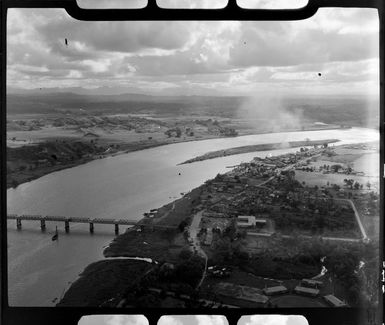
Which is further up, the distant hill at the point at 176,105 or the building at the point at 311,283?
the distant hill at the point at 176,105

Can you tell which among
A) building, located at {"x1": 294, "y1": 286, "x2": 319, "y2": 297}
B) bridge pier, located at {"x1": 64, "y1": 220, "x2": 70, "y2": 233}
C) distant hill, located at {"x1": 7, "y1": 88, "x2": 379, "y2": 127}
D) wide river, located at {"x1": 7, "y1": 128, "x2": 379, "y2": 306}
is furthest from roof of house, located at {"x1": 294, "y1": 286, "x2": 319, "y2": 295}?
bridge pier, located at {"x1": 64, "y1": 220, "x2": 70, "y2": 233}

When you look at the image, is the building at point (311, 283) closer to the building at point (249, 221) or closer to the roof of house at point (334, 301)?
the roof of house at point (334, 301)

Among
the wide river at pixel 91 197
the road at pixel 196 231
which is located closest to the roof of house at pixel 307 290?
the road at pixel 196 231

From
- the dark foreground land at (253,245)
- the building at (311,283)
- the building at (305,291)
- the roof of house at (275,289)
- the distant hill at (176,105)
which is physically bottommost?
the building at (305,291)

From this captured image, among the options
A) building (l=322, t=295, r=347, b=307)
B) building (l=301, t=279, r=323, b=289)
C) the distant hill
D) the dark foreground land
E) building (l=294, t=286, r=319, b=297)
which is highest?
the distant hill

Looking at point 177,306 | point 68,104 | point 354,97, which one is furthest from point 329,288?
point 68,104

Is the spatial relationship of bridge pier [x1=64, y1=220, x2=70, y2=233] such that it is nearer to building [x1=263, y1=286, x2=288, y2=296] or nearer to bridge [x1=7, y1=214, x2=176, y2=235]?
bridge [x1=7, y1=214, x2=176, y2=235]
